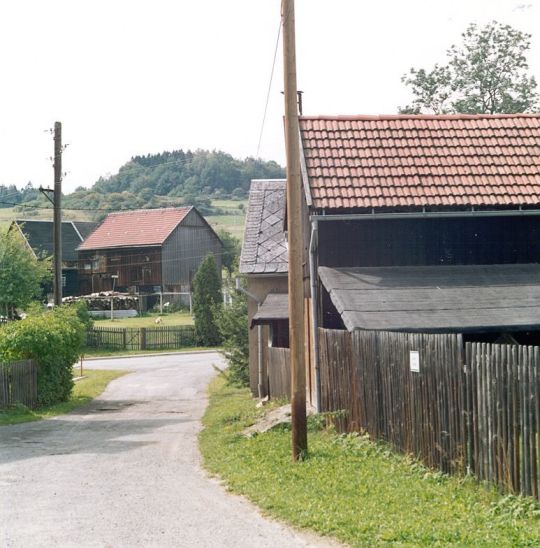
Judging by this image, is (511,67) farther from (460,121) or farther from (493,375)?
(493,375)

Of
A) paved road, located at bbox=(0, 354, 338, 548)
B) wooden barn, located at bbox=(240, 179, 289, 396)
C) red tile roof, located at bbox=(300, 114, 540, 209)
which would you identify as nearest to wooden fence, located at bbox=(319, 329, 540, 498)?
paved road, located at bbox=(0, 354, 338, 548)

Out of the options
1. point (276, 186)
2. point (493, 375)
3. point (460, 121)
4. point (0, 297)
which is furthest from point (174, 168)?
point (493, 375)

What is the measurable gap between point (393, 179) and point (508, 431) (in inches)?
384

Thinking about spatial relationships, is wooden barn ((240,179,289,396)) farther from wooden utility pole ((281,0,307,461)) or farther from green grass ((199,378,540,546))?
wooden utility pole ((281,0,307,461))

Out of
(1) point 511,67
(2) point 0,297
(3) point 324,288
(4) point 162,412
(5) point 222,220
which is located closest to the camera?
(3) point 324,288

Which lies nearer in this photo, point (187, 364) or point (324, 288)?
point (324, 288)

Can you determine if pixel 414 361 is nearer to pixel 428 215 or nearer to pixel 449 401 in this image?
pixel 449 401

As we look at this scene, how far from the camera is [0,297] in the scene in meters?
46.5

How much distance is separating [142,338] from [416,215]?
35.5 meters

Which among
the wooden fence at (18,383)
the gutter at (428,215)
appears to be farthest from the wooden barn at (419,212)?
the wooden fence at (18,383)

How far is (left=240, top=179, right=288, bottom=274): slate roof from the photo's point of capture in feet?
82.4

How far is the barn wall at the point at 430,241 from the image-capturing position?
17.7m

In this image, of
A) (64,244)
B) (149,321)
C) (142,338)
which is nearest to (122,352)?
(142,338)

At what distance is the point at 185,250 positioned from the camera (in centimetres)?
7312
